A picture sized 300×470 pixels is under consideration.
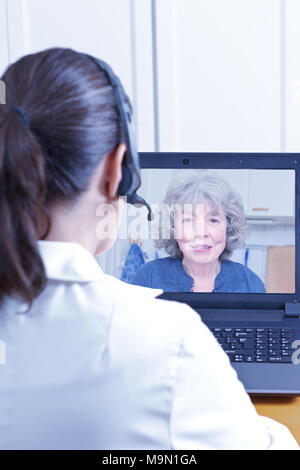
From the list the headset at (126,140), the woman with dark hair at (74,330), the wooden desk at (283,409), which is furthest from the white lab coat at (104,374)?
the wooden desk at (283,409)

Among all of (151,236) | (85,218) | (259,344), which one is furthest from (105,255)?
(85,218)

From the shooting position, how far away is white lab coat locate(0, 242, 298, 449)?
18.7 inches

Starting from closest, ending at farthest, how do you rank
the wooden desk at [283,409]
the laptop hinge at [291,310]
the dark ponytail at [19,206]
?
the dark ponytail at [19,206]
the wooden desk at [283,409]
the laptop hinge at [291,310]

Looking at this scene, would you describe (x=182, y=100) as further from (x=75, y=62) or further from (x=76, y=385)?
(x=76, y=385)

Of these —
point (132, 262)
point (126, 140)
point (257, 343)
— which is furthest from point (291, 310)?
point (126, 140)

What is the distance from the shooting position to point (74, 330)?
1.60 ft

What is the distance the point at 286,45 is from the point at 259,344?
0.88 meters

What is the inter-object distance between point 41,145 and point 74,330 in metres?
0.21

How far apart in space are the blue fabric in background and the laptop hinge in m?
0.35

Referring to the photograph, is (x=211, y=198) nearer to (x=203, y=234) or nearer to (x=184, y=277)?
(x=203, y=234)

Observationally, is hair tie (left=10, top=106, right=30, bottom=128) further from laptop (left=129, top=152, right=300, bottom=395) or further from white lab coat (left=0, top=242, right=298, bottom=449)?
laptop (left=129, top=152, right=300, bottom=395)

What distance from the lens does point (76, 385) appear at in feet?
1.56

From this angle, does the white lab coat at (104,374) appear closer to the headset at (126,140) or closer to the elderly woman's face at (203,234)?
the headset at (126,140)

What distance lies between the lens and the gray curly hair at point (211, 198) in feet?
3.44
